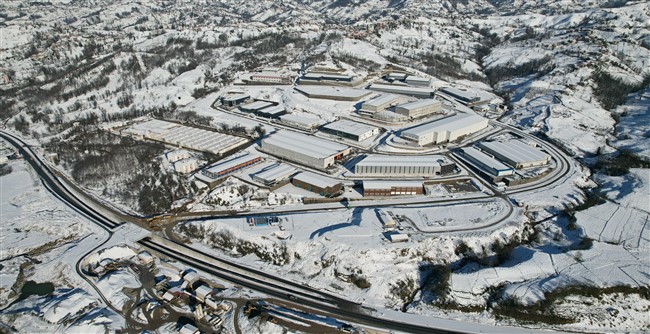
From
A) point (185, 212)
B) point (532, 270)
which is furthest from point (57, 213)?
point (532, 270)

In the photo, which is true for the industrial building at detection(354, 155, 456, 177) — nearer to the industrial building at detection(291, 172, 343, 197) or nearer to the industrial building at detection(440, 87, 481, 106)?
the industrial building at detection(291, 172, 343, 197)

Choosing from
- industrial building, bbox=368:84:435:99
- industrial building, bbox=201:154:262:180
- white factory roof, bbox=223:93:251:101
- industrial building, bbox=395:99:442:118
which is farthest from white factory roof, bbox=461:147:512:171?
white factory roof, bbox=223:93:251:101

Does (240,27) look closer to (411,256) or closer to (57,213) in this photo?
(57,213)

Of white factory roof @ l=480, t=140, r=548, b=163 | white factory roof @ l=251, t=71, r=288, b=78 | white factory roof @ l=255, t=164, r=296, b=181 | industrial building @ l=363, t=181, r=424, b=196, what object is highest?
white factory roof @ l=251, t=71, r=288, b=78

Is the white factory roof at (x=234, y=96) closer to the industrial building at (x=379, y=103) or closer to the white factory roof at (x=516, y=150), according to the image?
the industrial building at (x=379, y=103)

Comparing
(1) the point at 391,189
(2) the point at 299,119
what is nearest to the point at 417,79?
(2) the point at 299,119

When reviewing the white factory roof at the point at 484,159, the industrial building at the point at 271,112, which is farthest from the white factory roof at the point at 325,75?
the white factory roof at the point at 484,159
